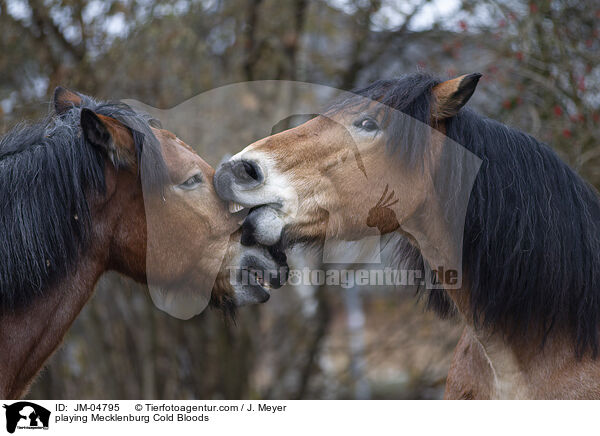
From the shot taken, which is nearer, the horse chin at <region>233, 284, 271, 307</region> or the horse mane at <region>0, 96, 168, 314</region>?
the horse mane at <region>0, 96, 168, 314</region>

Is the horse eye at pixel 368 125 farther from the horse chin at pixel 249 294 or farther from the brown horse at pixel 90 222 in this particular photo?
the horse chin at pixel 249 294

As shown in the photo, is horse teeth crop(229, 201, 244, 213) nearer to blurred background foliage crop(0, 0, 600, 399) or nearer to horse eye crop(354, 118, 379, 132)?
horse eye crop(354, 118, 379, 132)

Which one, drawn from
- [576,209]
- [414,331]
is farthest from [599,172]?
[414,331]

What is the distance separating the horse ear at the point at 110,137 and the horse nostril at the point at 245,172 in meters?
0.50

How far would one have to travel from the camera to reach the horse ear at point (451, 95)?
9.67 ft

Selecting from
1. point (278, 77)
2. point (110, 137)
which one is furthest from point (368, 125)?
point (278, 77)

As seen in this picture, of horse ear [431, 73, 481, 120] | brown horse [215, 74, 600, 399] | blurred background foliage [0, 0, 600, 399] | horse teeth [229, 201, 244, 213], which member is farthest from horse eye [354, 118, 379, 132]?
blurred background foliage [0, 0, 600, 399]

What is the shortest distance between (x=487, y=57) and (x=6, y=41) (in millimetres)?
5300

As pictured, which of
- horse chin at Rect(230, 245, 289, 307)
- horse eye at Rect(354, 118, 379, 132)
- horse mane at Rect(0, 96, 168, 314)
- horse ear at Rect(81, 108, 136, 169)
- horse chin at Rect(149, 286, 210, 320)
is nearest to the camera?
horse mane at Rect(0, 96, 168, 314)

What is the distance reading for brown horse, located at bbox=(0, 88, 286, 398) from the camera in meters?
2.78

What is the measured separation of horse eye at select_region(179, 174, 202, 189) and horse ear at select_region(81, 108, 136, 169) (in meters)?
0.28

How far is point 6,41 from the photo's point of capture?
23.3 feet

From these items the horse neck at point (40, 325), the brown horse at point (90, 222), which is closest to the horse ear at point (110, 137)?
the brown horse at point (90, 222)
